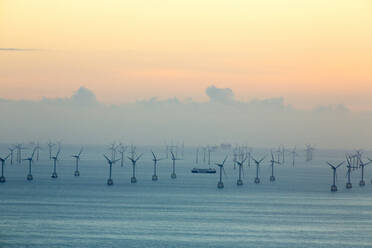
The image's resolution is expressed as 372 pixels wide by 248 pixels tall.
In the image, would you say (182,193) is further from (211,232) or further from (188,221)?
(211,232)

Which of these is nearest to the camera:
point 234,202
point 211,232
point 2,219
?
point 211,232

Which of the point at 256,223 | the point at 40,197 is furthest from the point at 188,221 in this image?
the point at 40,197

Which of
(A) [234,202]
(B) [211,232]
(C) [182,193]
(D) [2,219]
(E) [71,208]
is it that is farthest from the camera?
(C) [182,193]

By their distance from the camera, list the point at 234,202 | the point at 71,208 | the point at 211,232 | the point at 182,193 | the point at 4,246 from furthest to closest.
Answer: the point at 182,193 → the point at 234,202 → the point at 71,208 → the point at 211,232 → the point at 4,246

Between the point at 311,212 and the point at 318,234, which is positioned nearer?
the point at 318,234

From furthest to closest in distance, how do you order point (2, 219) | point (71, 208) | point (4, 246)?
1. point (71, 208)
2. point (2, 219)
3. point (4, 246)

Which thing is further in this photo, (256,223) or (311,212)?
(311,212)

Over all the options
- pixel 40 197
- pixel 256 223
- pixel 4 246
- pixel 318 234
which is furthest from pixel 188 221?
pixel 40 197

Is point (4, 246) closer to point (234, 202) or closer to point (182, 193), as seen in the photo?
point (234, 202)
